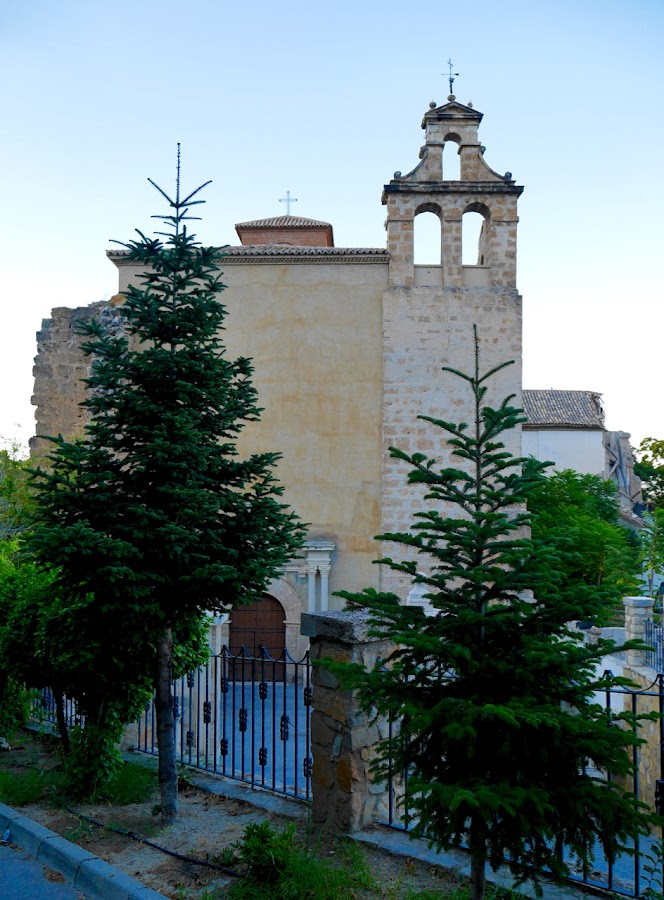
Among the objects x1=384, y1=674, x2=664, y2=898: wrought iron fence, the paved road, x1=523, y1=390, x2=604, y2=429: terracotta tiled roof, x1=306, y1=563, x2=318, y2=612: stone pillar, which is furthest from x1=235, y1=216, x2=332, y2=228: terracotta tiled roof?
the paved road

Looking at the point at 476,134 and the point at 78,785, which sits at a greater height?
the point at 476,134

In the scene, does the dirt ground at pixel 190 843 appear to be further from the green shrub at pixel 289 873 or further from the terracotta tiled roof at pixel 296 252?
the terracotta tiled roof at pixel 296 252

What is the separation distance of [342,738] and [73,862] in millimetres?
1693

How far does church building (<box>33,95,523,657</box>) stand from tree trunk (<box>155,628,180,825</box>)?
36.5 feet

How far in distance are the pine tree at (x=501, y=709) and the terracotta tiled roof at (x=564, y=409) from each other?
34.5 meters

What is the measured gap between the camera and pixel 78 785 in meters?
5.37

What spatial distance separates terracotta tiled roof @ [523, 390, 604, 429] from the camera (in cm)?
3741

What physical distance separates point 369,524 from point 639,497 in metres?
35.9

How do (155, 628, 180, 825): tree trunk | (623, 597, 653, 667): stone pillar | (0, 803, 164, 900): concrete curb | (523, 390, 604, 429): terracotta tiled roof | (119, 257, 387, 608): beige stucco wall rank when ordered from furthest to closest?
1. (523, 390, 604, 429): terracotta tiled roof
2. (119, 257, 387, 608): beige stucco wall
3. (623, 597, 653, 667): stone pillar
4. (155, 628, 180, 825): tree trunk
5. (0, 803, 164, 900): concrete curb

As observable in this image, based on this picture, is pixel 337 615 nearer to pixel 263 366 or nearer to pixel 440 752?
pixel 440 752

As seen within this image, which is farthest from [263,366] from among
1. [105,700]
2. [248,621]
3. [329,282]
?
[105,700]

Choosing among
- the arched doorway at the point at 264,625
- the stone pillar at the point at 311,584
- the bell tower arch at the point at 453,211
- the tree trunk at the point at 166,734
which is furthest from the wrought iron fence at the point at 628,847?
the bell tower arch at the point at 453,211

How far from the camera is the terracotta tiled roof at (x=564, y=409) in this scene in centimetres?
3741

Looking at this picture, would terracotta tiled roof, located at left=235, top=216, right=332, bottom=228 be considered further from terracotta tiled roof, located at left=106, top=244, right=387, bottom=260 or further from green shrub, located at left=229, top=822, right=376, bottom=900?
green shrub, located at left=229, top=822, right=376, bottom=900
